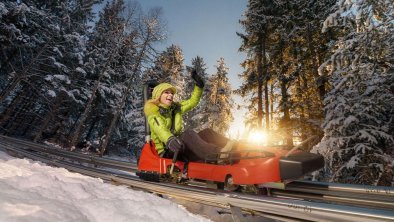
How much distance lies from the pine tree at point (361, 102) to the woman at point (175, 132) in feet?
13.9

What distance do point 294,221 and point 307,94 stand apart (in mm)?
15181

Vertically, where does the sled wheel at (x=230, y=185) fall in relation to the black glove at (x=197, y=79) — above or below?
below

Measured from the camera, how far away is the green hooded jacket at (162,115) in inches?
185

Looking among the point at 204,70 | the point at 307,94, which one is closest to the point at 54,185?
the point at 307,94

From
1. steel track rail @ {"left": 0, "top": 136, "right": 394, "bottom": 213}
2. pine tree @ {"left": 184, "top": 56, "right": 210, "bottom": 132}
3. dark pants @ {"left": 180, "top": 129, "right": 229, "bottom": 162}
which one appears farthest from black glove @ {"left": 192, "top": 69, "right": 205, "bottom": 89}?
pine tree @ {"left": 184, "top": 56, "right": 210, "bottom": 132}

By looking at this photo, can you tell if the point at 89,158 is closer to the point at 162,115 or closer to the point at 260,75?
the point at 162,115

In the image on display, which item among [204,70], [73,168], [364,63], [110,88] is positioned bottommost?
[73,168]

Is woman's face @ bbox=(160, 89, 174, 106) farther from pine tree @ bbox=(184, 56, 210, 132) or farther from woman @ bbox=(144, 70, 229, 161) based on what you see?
pine tree @ bbox=(184, 56, 210, 132)

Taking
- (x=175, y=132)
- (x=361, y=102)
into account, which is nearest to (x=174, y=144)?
(x=175, y=132)

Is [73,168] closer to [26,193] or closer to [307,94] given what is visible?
[26,193]

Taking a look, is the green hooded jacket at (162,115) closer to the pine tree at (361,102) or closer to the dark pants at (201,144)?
the dark pants at (201,144)

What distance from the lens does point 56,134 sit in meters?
27.7

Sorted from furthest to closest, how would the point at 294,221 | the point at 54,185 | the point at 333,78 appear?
the point at 333,78 < the point at 54,185 < the point at 294,221

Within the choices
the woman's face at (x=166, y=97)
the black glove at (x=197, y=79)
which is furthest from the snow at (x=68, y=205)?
the black glove at (x=197, y=79)
